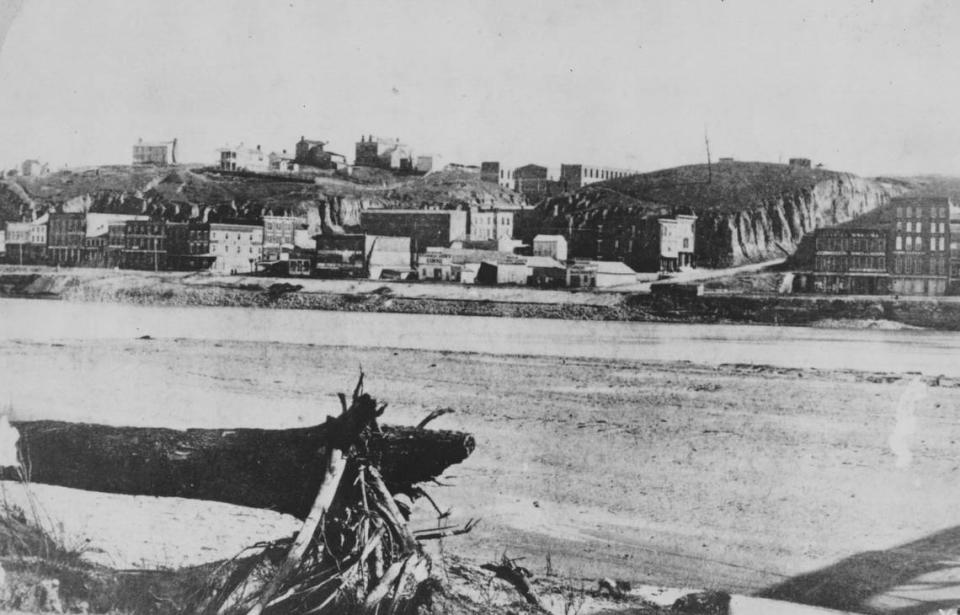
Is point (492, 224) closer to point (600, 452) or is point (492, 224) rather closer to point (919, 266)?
point (600, 452)

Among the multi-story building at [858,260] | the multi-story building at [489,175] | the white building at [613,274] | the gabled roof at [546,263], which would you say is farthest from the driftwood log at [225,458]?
the gabled roof at [546,263]

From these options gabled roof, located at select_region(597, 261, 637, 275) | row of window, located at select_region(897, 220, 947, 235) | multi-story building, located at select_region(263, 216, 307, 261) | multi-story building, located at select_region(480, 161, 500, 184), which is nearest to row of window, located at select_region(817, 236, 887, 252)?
row of window, located at select_region(897, 220, 947, 235)

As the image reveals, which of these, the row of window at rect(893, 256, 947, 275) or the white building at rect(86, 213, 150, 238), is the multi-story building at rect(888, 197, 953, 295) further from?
the white building at rect(86, 213, 150, 238)

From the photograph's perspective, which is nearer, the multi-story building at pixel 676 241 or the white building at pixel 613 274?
the multi-story building at pixel 676 241

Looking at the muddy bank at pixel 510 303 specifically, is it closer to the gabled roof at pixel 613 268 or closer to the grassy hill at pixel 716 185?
the gabled roof at pixel 613 268

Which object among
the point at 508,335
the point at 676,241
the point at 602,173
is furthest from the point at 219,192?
the point at 676,241

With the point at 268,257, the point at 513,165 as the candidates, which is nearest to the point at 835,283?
the point at 513,165

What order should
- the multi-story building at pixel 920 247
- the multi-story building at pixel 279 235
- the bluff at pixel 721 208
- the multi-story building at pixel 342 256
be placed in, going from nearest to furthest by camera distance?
the multi-story building at pixel 920 247, the bluff at pixel 721 208, the multi-story building at pixel 279 235, the multi-story building at pixel 342 256
